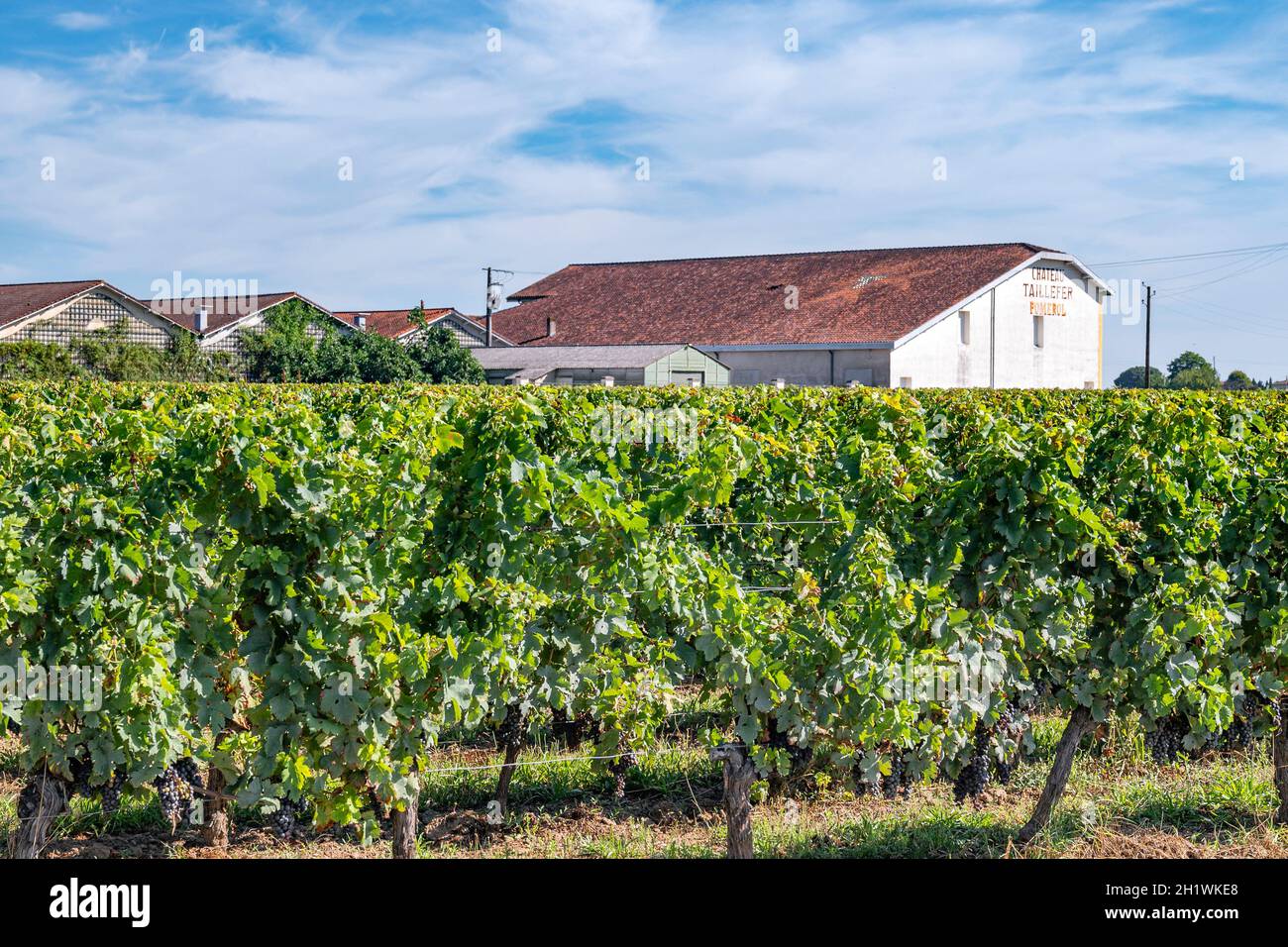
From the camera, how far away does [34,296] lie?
4875 centimetres

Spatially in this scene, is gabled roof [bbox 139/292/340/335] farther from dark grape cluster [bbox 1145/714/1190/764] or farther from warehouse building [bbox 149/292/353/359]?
dark grape cluster [bbox 1145/714/1190/764]

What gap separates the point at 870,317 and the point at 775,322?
4138 mm

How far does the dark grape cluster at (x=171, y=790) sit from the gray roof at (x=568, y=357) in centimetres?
3649

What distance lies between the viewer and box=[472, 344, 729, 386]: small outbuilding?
42.2 m

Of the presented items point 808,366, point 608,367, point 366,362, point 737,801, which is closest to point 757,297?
point 808,366

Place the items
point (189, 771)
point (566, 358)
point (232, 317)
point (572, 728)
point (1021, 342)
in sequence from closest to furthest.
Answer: point (189, 771) < point (572, 728) < point (566, 358) < point (232, 317) < point (1021, 342)

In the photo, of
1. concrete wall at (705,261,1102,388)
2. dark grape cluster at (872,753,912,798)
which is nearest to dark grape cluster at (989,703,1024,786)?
dark grape cluster at (872,753,912,798)

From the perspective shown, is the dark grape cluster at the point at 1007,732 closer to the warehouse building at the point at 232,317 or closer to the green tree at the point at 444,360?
the green tree at the point at 444,360

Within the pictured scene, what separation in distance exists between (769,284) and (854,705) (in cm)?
4903

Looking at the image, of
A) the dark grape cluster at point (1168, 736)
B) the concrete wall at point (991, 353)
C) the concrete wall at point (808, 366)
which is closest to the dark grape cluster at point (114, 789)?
the dark grape cluster at point (1168, 736)

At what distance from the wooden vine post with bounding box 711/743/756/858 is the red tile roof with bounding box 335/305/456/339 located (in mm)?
46454

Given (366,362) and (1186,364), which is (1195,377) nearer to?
(1186,364)

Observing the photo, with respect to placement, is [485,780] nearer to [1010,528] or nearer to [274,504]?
[274,504]

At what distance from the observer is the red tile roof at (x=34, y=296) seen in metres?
45.2
